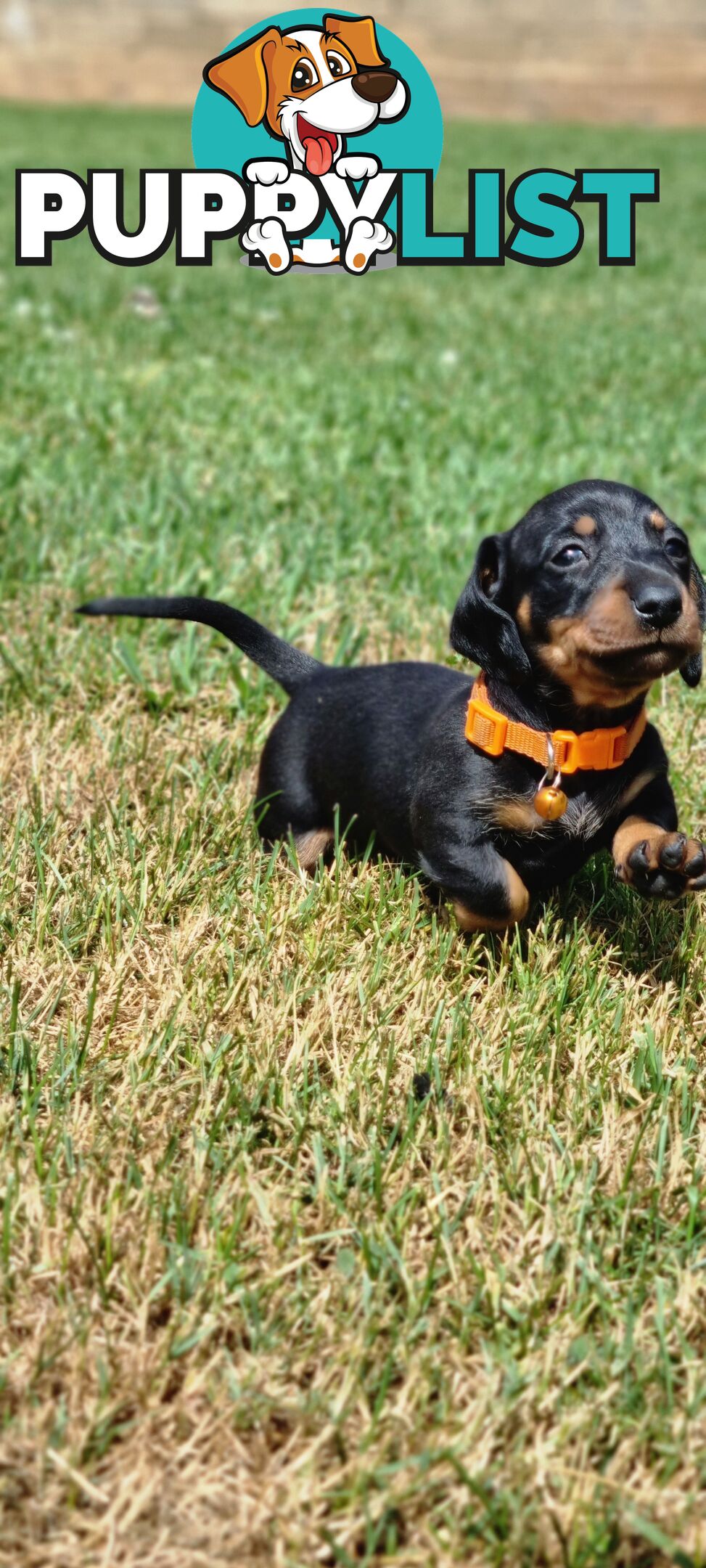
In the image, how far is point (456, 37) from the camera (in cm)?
3039

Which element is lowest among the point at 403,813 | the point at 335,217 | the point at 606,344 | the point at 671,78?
the point at 403,813

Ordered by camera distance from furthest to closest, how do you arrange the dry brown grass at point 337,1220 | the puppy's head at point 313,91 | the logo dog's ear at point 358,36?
the logo dog's ear at point 358,36 → the puppy's head at point 313,91 → the dry brown grass at point 337,1220

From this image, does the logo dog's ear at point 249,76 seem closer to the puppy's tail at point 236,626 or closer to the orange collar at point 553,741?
the puppy's tail at point 236,626

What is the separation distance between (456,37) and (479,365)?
25.6m

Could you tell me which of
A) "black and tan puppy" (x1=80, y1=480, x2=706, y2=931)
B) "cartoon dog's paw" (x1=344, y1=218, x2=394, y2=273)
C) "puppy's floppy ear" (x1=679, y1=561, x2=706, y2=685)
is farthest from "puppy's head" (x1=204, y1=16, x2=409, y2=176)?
"puppy's floppy ear" (x1=679, y1=561, x2=706, y2=685)

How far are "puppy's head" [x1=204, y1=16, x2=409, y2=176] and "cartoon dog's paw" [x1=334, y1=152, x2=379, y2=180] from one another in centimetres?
8

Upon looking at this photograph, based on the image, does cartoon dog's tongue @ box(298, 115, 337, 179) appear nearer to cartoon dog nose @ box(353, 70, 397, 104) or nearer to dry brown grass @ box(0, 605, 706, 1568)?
cartoon dog nose @ box(353, 70, 397, 104)

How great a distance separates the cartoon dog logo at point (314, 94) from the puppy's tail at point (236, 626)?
6.27 m

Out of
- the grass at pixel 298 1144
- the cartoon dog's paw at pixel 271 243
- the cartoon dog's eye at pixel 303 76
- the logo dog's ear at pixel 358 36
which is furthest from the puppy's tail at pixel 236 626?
the logo dog's ear at pixel 358 36

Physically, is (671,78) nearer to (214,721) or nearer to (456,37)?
(456,37)

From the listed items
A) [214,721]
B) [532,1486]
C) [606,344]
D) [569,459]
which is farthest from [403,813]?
[606,344]

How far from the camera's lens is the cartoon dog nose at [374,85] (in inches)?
355

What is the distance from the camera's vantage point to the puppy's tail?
3.21 metres

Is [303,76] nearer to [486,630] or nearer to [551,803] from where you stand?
[486,630]
